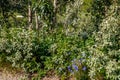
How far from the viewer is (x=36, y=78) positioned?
7012 mm

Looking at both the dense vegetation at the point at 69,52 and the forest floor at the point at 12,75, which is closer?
the dense vegetation at the point at 69,52

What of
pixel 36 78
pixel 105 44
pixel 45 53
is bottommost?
pixel 36 78

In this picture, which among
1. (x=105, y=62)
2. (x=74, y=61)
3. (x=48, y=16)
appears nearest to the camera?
(x=105, y=62)

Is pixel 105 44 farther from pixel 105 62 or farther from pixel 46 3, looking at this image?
pixel 46 3

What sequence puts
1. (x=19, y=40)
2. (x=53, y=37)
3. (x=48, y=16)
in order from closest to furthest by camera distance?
(x=19, y=40) < (x=53, y=37) < (x=48, y=16)

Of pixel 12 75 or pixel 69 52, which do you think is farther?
pixel 12 75

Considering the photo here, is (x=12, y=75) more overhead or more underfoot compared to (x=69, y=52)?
more underfoot

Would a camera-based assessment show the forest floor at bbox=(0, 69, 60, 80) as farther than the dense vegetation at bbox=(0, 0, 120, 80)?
Yes

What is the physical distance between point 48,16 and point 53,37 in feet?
8.60

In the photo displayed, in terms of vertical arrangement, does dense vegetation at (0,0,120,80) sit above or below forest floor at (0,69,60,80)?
above

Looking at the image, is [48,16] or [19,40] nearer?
[19,40]

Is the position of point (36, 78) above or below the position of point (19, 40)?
below

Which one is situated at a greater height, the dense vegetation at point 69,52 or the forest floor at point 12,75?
the dense vegetation at point 69,52

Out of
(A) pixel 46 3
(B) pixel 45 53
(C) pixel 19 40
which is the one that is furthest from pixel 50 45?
(A) pixel 46 3
